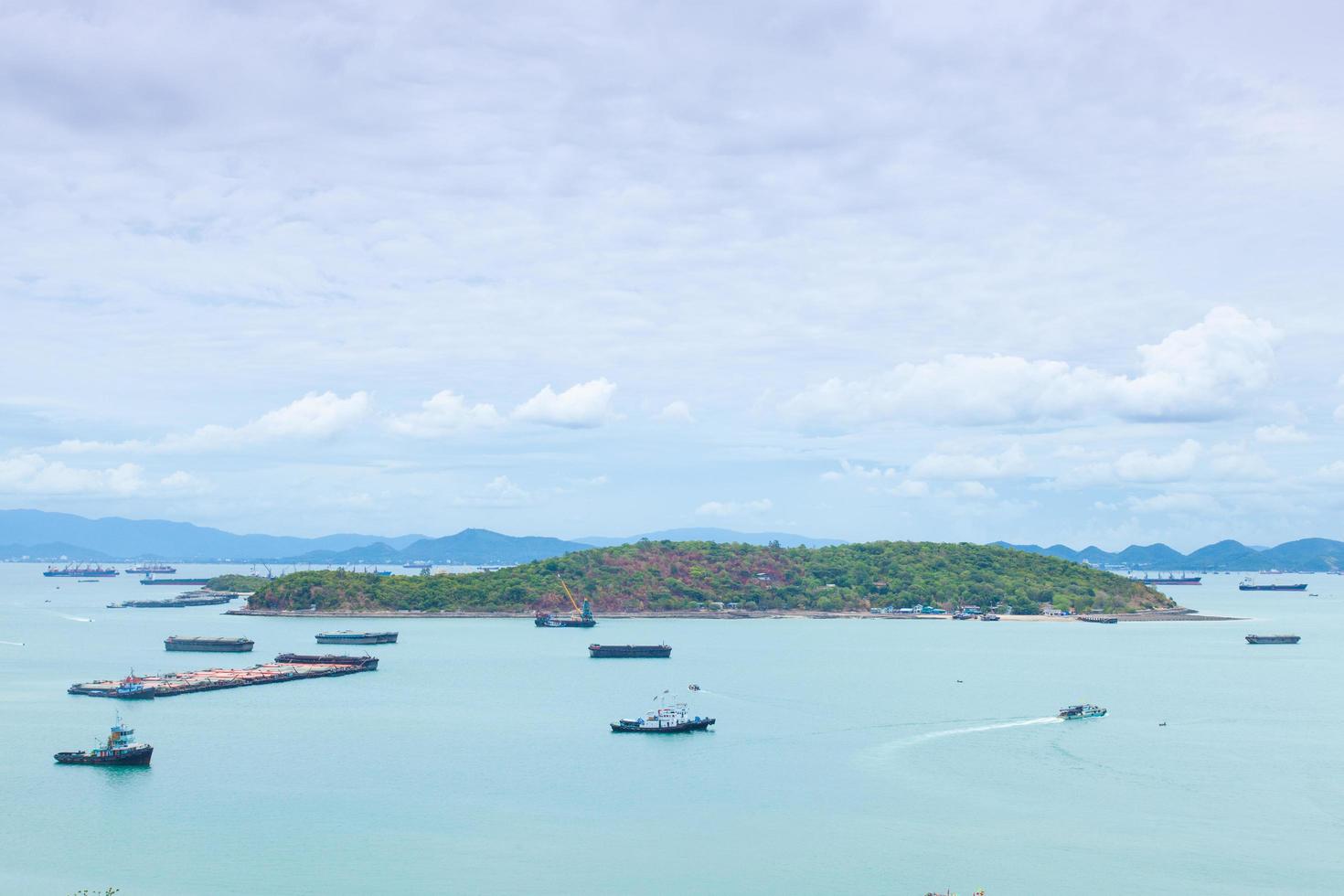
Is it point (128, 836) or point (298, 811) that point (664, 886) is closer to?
point (298, 811)

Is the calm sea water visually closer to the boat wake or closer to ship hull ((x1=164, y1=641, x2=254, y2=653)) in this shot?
the boat wake

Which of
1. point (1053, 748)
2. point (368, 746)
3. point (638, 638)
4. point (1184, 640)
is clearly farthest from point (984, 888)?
point (1184, 640)

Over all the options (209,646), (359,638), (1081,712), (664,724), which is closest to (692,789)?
(664,724)

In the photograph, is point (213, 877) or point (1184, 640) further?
point (1184, 640)

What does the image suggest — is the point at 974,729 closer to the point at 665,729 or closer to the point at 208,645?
the point at 665,729

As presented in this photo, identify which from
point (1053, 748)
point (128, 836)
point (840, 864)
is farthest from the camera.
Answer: point (1053, 748)

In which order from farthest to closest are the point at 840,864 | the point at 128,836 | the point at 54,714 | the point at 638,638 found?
the point at 638,638, the point at 54,714, the point at 128,836, the point at 840,864

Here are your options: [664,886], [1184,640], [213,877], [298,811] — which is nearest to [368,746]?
[298,811]
